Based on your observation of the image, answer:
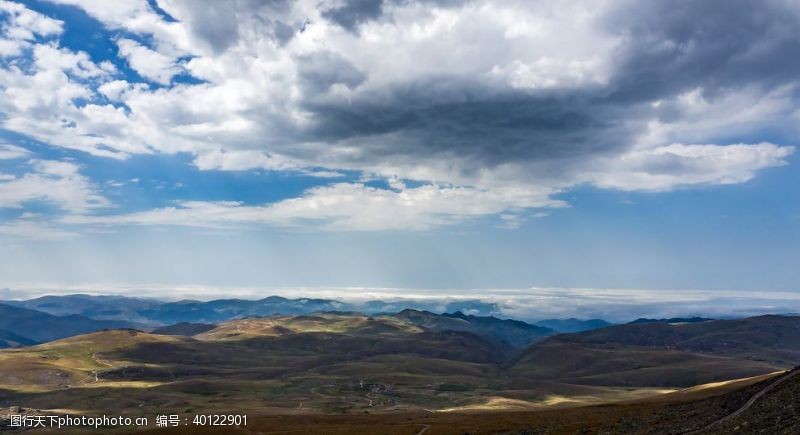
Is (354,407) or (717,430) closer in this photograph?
(717,430)

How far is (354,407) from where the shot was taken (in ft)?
589

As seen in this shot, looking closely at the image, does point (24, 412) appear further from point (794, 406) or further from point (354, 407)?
point (794, 406)

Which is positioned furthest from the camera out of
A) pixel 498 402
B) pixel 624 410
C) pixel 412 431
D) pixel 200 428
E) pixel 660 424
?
pixel 498 402

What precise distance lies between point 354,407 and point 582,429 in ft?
388

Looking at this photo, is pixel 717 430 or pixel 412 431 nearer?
pixel 717 430

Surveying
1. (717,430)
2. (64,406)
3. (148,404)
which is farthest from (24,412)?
(717,430)

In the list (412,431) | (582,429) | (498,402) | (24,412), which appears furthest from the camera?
(498,402)

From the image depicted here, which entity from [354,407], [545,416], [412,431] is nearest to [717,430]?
[545,416]

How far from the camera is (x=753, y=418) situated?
55.3m

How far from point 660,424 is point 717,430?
12827mm

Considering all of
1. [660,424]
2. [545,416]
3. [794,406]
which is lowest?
[545,416]

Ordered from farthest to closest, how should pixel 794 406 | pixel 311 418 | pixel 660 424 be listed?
pixel 311 418, pixel 660 424, pixel 794 406

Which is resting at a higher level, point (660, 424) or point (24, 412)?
point (660, 424)

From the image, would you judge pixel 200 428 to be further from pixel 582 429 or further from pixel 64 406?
pixel 64 406
